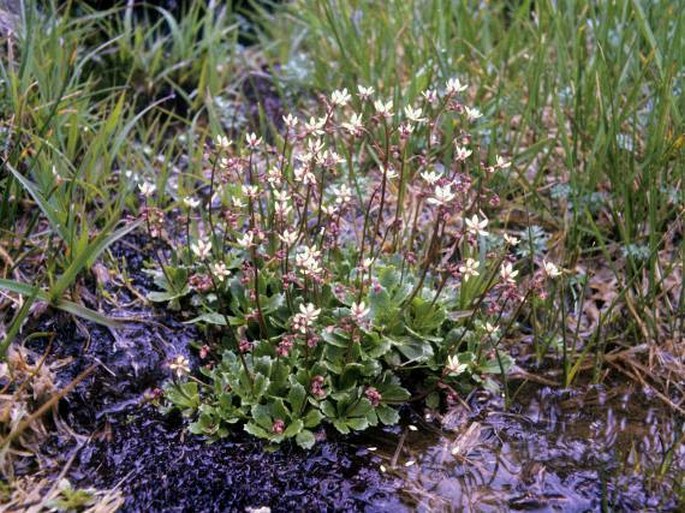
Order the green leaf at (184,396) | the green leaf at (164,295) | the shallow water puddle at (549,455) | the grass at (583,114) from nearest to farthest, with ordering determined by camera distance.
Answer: the shallow water puddle at (549,455), the green leaf at (184,396), the green leaf at (164,295), the grass at (583,114)

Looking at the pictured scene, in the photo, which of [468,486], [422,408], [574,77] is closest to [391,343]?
[422,408]

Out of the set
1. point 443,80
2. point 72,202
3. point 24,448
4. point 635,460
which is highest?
point 443,80

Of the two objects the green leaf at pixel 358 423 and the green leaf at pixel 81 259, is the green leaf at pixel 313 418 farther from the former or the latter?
the green leaf at pixel 81 259

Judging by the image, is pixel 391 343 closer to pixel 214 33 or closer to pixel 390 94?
pixel 390 94

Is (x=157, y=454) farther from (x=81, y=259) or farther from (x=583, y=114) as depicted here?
(x=583, y=114)

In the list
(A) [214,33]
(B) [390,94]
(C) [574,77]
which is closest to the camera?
(C) [574,77]

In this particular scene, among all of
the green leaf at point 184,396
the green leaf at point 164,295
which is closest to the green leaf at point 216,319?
the green leaf at point 164,295

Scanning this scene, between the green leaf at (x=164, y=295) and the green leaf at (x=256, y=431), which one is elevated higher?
the green leaf at (x=164, y=295)

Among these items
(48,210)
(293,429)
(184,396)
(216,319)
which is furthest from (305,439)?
(48,210)
